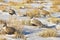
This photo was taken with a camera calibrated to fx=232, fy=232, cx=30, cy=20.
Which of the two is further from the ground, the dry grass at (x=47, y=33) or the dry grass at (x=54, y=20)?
the dry grass at (x=54, y=20)

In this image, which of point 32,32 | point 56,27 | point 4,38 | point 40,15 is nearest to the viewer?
point 4,38

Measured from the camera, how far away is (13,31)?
241 cm

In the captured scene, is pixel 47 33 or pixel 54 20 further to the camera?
pixel 54 20

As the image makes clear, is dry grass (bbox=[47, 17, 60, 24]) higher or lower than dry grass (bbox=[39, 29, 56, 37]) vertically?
higher

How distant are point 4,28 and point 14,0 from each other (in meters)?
1.58

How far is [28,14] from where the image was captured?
3098mm

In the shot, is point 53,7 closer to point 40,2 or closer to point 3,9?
point 40,2

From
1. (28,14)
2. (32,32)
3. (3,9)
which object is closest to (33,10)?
(28,14)

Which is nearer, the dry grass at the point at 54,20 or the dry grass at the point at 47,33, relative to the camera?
the dry grass at the point at 47,33

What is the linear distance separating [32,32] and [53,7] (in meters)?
1.18

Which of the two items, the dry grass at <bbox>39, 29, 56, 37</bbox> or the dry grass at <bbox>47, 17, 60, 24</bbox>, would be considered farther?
the dry grass at <bbox>47, 17, 60, 24</bbox>

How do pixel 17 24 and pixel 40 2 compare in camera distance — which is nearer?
pixel 17 24

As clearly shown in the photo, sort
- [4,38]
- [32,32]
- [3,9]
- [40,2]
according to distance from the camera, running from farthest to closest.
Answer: [40,2] < [3,9] < [32,32] < [4,38]

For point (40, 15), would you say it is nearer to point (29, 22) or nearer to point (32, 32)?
point (29, 22)
